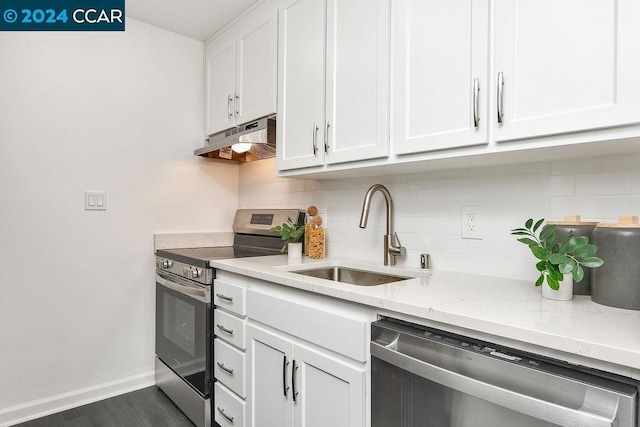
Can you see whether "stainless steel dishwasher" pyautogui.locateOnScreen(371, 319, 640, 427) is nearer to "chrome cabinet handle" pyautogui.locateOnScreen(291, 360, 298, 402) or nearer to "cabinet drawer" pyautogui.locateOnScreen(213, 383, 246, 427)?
"chrome cabinet handle" pyautogui.locateOnScreen(291, 360, 298, 402)

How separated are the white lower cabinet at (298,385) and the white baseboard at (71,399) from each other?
1.23 meters

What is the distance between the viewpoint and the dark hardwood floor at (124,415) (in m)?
2.09

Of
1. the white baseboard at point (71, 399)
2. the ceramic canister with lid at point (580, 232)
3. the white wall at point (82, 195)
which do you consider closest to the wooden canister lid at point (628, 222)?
the ceramic canister with lid at point (580, 232)

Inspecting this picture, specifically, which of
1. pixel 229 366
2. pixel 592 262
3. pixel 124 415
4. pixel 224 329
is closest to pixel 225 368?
pixel 229 366

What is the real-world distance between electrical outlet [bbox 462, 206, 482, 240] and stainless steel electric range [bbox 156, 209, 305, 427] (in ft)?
3.44

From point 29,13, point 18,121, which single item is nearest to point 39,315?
point 18,121

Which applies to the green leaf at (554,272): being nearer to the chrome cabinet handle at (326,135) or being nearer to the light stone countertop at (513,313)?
the light stone countertop at (513,313)

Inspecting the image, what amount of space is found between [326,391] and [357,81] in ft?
4.03

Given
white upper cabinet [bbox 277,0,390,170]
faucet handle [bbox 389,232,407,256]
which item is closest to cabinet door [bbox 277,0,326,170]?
white upper cabinet [bbox 277,0,390,170]

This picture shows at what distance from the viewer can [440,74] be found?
1320 millimetres

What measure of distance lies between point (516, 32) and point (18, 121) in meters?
2.46

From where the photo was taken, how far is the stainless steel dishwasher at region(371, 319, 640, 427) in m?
0.75

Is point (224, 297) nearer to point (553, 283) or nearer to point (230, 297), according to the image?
point (230, 297)

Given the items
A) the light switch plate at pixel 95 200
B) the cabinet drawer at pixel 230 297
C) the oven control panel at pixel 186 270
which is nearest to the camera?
the cabinet drawer at pixel 230 297
